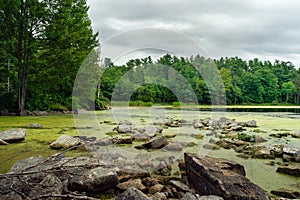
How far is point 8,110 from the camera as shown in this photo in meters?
9.43

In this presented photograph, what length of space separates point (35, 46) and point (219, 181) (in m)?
8.83

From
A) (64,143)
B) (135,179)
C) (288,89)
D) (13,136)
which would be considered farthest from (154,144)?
(288,89)

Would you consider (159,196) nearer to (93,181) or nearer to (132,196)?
(132,196)

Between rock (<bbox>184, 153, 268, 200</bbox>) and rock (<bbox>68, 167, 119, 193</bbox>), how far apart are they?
67 cm

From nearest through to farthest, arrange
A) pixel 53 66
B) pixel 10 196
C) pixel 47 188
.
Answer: pixel 10 196
pixel 47 188
pixel 53 66

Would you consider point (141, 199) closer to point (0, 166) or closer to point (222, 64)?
point (0, 166)

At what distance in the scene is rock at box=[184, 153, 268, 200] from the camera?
1.88 metres

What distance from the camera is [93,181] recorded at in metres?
2.15

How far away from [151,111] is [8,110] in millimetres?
5674

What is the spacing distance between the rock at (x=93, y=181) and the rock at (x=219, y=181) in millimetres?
672

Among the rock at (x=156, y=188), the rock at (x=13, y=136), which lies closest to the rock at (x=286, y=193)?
the rock at (x=156, y=188)

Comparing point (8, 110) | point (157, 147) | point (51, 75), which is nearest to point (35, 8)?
point (51, 75)

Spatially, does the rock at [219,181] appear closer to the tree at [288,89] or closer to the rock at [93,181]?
the rock at [93,181]

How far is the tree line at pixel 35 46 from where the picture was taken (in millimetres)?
8812
